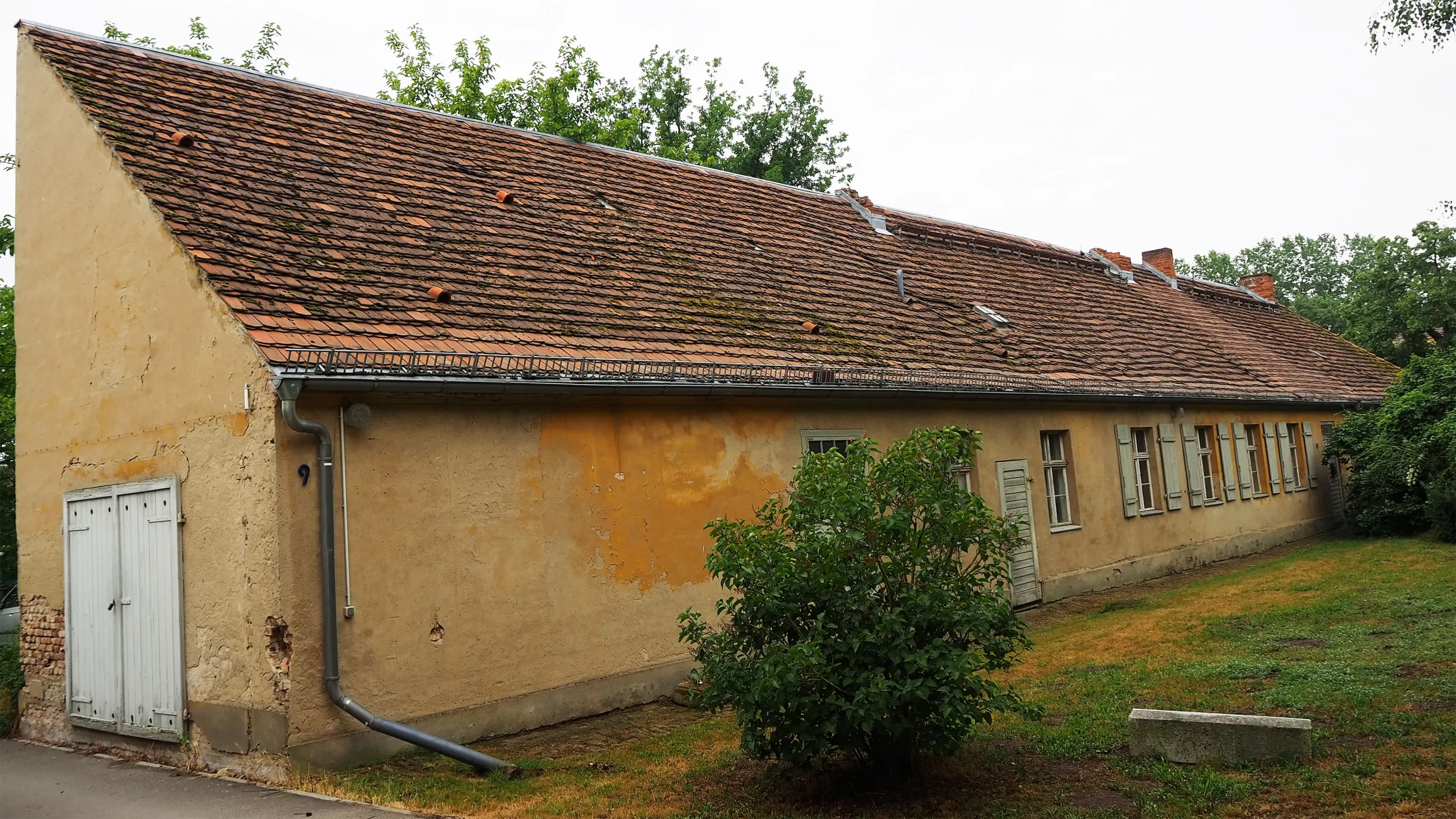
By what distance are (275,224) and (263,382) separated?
215cm

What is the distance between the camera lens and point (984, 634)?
6152 millimetres

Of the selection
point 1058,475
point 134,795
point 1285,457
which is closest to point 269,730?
point 134,795

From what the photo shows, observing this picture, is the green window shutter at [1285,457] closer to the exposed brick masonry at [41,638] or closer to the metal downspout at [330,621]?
the metal downspout at [330,621]

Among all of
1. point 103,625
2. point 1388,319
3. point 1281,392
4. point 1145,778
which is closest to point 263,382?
point 103,625

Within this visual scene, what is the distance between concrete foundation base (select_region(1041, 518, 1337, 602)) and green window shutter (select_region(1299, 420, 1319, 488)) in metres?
0.87

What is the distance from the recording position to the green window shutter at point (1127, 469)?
16438 mm

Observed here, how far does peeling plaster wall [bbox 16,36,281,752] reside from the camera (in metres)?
7.90

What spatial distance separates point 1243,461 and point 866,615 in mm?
16400

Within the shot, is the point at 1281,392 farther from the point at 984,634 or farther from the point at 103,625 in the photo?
the point at 103,625

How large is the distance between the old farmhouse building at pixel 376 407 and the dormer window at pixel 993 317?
5.83ft

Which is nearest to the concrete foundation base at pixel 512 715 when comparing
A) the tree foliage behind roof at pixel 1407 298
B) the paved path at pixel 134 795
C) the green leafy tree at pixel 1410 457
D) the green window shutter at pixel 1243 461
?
the paved path at pixel 134 795

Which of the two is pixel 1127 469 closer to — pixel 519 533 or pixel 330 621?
pixel 519 533

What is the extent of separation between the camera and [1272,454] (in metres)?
21.0

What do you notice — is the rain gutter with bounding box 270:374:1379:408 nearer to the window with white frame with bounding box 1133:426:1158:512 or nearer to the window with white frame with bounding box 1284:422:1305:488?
the window with white frame with bounding box 1133:426:1158:512
